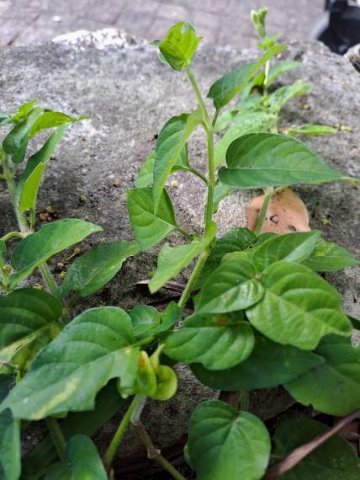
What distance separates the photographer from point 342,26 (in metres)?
2.26

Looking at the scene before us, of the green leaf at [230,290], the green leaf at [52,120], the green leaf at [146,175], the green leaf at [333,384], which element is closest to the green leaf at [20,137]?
the green leaf at [52,120]

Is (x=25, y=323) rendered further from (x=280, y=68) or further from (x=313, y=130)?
(x=280, y=68)

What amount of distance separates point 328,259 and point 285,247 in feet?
0.52

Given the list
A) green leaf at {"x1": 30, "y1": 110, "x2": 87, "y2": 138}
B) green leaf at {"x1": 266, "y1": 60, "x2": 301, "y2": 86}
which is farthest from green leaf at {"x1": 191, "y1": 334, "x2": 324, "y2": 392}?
green leaf at {"x1": 266, "y1": 60, "x2": 301, "y2": 86}

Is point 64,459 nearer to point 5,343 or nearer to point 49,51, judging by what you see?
point 5,343

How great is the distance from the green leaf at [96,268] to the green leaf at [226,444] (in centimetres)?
22

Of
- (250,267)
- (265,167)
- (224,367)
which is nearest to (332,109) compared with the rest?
(265,167)

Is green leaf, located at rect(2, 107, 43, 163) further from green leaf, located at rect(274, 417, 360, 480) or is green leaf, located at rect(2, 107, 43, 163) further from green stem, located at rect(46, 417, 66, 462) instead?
green leaf, located at rect(274, 417, 360, 480)

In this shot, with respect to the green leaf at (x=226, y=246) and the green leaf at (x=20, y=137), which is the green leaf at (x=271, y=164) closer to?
the green leaf at (x=226, y=246)

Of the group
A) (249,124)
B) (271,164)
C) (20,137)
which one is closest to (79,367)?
(271,164)

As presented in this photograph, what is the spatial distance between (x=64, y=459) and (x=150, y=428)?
164 millimetres

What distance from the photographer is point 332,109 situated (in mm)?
1342

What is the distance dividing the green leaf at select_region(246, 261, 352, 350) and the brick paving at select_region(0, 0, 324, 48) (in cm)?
201

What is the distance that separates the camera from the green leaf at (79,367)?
599 mm
